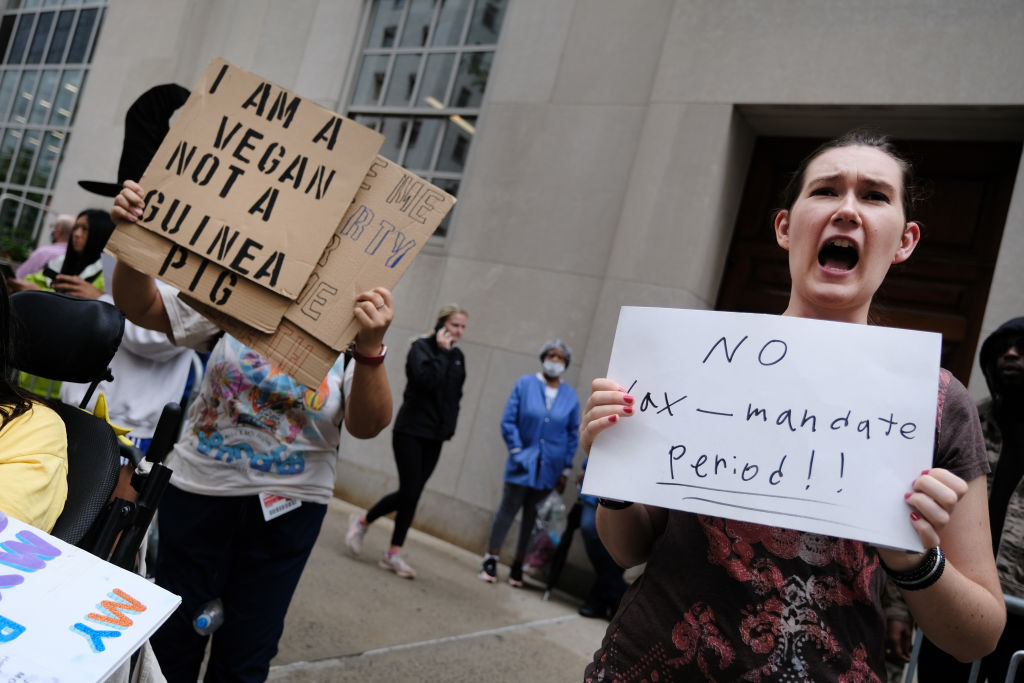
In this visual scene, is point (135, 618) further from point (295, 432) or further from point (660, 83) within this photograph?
point (660, 83)

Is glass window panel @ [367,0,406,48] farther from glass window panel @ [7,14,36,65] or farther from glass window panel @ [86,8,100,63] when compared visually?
glass window panel @ [7,14,36,65]

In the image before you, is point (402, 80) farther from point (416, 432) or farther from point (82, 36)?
point (82, 36)

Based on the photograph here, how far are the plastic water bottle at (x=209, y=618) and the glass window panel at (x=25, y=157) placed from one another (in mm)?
12097

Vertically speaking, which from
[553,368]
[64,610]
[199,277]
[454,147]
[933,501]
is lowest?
[64,610]

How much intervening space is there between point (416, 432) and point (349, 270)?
3.36 meters

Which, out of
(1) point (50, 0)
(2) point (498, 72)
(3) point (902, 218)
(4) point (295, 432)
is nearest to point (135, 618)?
(4) point (295, 432)

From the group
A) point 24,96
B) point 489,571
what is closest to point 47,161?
point 24,96

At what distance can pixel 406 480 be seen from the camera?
551 cm

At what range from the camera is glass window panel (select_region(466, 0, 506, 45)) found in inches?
309

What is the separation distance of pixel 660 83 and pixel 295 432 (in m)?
5.09

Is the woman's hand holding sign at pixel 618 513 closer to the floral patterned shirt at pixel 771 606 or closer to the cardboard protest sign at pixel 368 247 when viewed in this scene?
the floral patterned shirt at pixel 771 606

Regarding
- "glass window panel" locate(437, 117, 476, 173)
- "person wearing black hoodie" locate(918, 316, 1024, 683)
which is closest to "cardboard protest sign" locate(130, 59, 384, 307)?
"person wearing black hoodie" locate(918, 316, 1024, 683)

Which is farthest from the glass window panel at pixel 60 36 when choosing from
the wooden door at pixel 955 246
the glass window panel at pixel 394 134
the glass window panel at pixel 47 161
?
the wooden door at pixel 955 246

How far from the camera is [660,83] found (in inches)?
256
